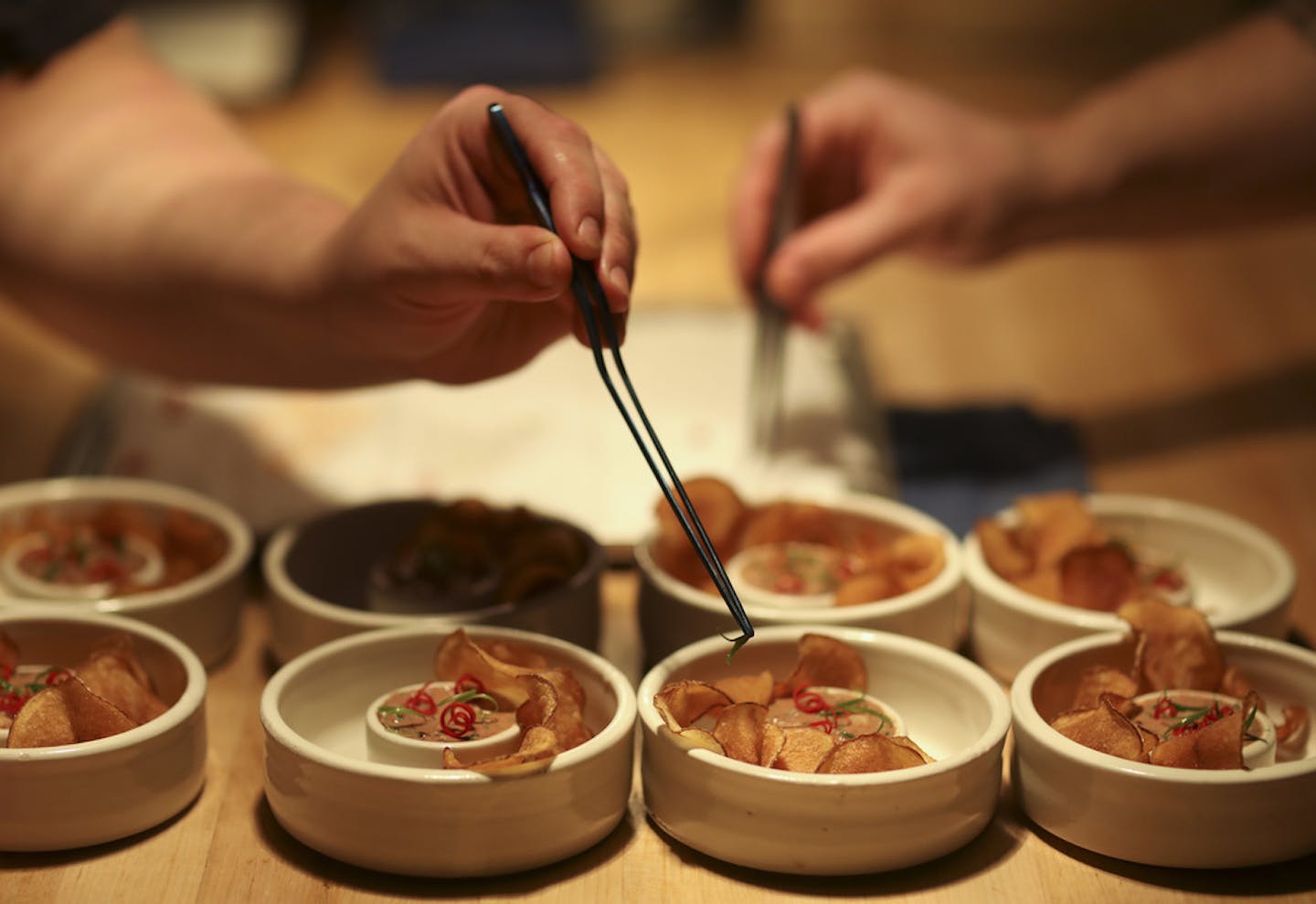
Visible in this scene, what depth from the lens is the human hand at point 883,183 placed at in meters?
1.20

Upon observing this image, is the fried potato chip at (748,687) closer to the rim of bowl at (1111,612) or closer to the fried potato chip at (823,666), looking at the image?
the fried potato chip at (823,666)

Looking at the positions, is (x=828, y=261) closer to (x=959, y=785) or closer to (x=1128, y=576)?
(x=1128, y=576)

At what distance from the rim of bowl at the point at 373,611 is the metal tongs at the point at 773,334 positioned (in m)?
0.29

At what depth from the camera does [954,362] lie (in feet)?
4.84

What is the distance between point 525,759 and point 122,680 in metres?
0.22

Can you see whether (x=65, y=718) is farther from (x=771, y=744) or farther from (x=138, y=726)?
(x=771, y=744)

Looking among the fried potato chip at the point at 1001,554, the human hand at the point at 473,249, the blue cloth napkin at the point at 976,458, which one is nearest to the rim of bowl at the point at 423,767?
the human hand at the point at 473,249

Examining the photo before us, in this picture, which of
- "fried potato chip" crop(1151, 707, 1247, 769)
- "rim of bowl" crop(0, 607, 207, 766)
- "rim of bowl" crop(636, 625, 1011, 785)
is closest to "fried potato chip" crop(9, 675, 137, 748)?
"rim of bowl" crop(0, 607, 207, 766)

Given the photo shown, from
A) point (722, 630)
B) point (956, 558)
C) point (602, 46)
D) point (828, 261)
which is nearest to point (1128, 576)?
point (956, 558)

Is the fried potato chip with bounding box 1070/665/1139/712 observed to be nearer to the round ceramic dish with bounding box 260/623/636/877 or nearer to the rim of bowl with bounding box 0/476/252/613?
the round ceramic dish with bounding box 260/623/636/877

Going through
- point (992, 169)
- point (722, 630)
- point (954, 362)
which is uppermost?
point (992, 169)

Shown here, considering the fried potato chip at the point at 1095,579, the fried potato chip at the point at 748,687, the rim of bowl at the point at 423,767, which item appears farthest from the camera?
the fried potato chip at the point at 1095,579

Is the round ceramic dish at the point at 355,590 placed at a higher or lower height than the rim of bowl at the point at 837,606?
lower

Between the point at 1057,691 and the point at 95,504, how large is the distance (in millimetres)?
614
